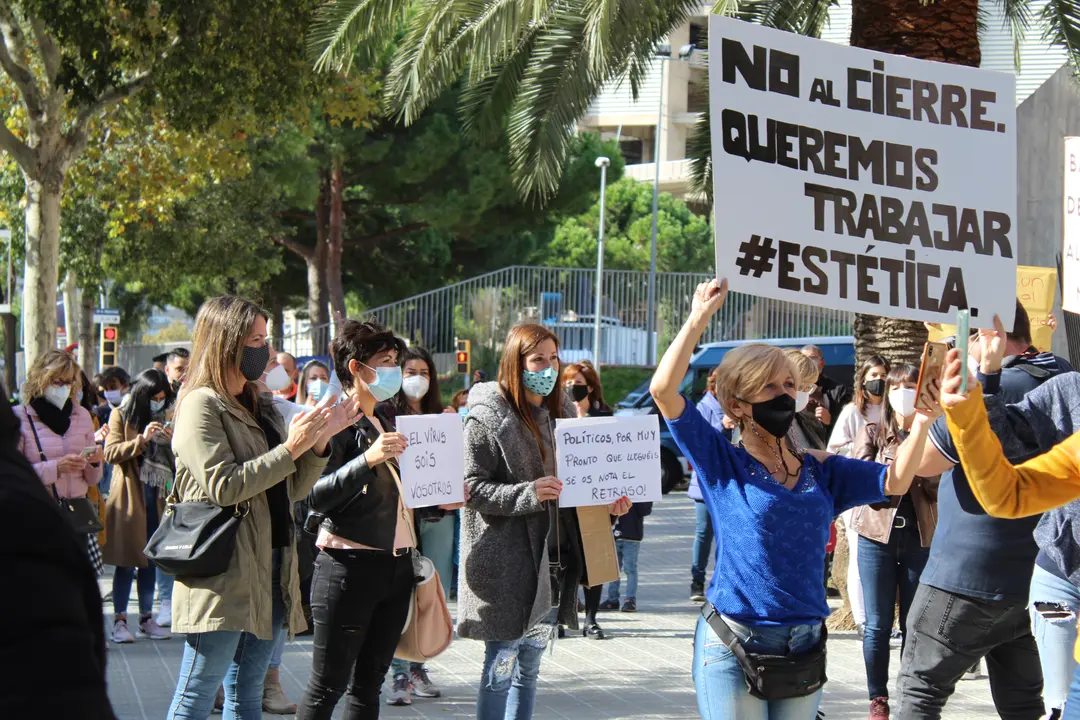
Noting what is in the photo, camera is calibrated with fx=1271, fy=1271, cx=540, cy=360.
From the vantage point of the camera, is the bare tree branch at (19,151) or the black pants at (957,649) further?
the bare tree branch at (19,151)

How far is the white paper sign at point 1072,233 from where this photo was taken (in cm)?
514

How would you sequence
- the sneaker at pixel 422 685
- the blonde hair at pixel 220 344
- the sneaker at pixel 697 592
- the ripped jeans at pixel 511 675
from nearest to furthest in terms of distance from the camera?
the blonde hair at pixel 220 344
the ripped jeans at pixel 511 675
the sneaker at pixel 422 685
the sneaker at pixel 697 592

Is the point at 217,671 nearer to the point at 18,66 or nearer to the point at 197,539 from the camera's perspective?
the point at 197,539

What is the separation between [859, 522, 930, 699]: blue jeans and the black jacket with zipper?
2576 millimetres

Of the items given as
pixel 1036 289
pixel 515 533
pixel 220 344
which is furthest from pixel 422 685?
pixel 1036 289

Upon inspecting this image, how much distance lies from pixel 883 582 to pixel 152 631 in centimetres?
484

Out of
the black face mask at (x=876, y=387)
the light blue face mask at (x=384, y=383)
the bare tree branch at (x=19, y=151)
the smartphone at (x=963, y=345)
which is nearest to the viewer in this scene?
the smartphone at (x=963, y=345)

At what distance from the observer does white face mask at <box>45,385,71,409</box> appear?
305 inches

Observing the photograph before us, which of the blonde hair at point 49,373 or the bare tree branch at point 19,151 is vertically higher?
the bare tree branch at point 19,151

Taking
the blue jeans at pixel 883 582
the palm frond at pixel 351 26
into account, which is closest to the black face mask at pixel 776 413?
the blue jeans at pixel 883 582

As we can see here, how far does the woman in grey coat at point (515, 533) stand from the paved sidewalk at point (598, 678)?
169 cm

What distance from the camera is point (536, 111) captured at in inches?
436

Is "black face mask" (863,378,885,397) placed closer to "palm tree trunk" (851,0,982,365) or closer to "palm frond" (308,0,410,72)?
"palm tree trunk" (851,0,982,365)

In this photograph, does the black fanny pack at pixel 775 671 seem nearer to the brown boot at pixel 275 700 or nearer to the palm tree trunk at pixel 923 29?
the brown boot at pixel 275 700
